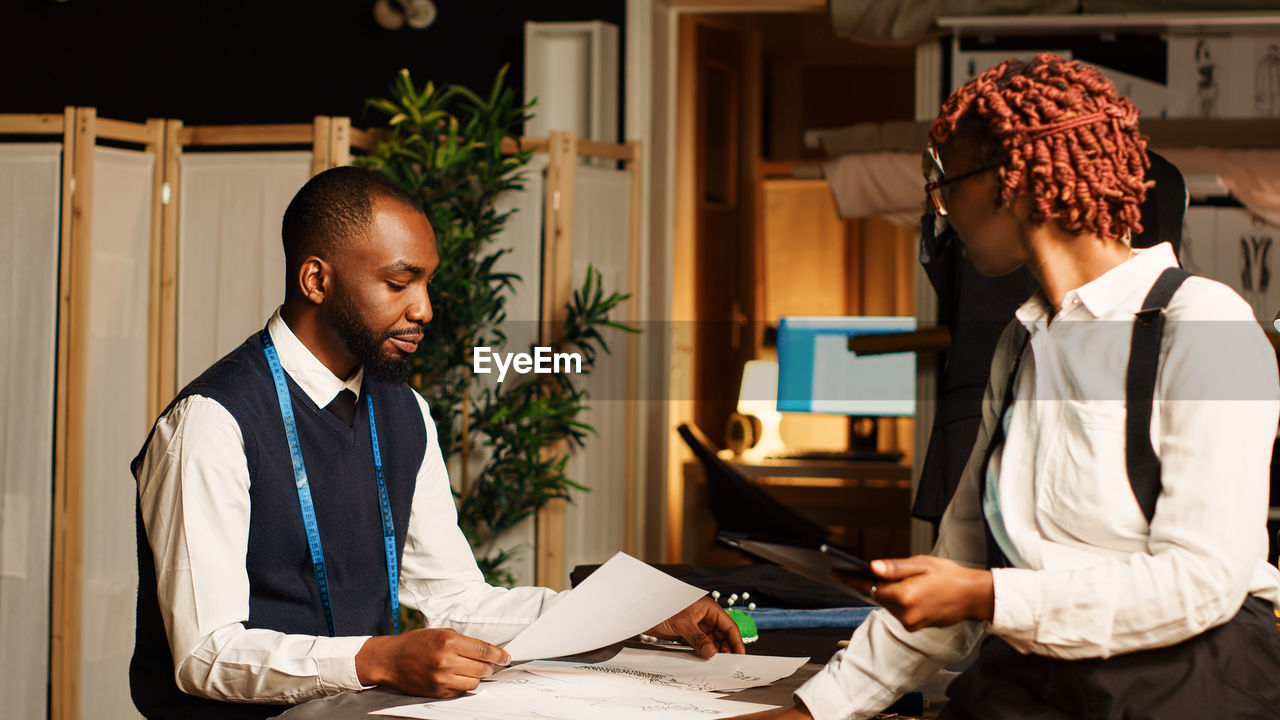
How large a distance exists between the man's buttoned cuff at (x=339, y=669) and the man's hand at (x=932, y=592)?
69 cm

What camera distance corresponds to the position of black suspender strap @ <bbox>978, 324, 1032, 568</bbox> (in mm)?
1217

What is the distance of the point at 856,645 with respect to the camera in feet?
4.16

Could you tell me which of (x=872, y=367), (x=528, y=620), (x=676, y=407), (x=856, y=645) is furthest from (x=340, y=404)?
(x=872, y=367)

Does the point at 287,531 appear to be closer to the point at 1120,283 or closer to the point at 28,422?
the point at 1120,283

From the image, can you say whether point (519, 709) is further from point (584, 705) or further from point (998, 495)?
point (998, 495)

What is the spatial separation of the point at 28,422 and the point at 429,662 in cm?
322

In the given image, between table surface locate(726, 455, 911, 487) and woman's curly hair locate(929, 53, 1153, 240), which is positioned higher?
woman's curly hair locate(929, 53, 1153, 240)

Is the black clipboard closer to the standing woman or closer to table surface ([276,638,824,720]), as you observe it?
the standing woman

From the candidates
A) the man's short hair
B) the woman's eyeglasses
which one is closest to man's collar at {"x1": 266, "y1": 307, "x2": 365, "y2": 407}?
the man's short hair

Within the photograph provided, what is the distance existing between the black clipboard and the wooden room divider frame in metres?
3.39

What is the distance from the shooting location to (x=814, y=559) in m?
1.11

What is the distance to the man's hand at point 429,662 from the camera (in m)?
1.38

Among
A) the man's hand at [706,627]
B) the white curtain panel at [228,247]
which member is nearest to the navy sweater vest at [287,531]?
the man's hand at [706,627]

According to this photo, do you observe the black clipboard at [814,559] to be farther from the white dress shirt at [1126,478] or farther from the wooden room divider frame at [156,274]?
the wooden room divider frame at [156,274]
